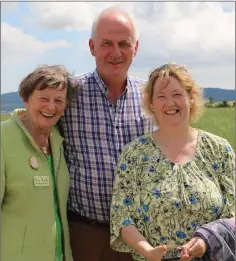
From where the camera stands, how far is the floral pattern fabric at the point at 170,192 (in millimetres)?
2689

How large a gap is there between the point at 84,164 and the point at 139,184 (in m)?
0.63

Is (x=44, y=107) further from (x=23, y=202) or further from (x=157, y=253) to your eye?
(x=157, y=253)

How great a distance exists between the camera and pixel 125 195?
2770 mm

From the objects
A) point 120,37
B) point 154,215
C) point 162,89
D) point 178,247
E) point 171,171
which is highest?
point 120,37

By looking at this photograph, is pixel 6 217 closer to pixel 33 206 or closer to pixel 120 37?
pixel 33 206

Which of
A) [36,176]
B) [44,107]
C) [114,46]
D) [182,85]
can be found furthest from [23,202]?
[114,46]

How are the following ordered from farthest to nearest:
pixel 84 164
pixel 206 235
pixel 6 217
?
pixel 84 164 → pixel 6 217 → pixel 206 235

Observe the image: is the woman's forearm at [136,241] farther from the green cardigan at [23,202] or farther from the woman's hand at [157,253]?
the green cardigan at [23,202]

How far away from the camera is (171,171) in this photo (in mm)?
2742

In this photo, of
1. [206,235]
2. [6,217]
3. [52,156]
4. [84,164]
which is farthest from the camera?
[84,164]

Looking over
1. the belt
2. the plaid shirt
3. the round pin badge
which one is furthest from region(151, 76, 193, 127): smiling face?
the belt

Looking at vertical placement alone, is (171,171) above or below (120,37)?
below

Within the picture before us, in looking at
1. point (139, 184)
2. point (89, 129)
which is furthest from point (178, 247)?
point (89, 129)

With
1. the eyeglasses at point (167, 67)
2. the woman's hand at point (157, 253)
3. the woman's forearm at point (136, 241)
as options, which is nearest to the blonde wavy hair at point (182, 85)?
the eyeglasses at point (167, 67)
